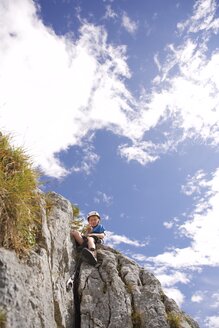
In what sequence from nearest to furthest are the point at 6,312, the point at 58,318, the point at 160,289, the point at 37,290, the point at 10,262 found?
the point at 6,312
the point at 10,262
the point at 37,290
the point at 58,318
the point at 160,289

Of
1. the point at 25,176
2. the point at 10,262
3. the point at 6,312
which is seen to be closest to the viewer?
the point at 6,312

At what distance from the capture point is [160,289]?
47.8 feet

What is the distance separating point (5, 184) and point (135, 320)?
6.35 meters

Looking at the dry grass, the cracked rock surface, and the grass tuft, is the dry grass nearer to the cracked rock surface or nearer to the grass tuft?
the grass tuft

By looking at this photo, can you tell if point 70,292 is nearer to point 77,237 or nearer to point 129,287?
point 129,287

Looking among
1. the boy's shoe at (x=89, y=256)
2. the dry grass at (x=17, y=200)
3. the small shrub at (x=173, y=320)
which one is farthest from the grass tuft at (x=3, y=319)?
the small shrub at (x=173, y=320)

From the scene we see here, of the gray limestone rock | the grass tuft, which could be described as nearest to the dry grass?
the gray limestone rock

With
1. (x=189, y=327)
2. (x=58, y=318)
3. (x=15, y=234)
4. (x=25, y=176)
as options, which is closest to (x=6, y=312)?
(x=15, y=234)

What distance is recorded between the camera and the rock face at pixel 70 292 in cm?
844

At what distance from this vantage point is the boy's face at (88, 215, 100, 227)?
1635 cm

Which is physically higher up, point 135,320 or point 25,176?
point 25,176

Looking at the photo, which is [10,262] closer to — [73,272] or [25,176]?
[25,176]

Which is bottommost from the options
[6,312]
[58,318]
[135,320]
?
[6,312]

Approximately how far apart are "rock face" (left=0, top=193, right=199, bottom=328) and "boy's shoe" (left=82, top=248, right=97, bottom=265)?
0.22m
